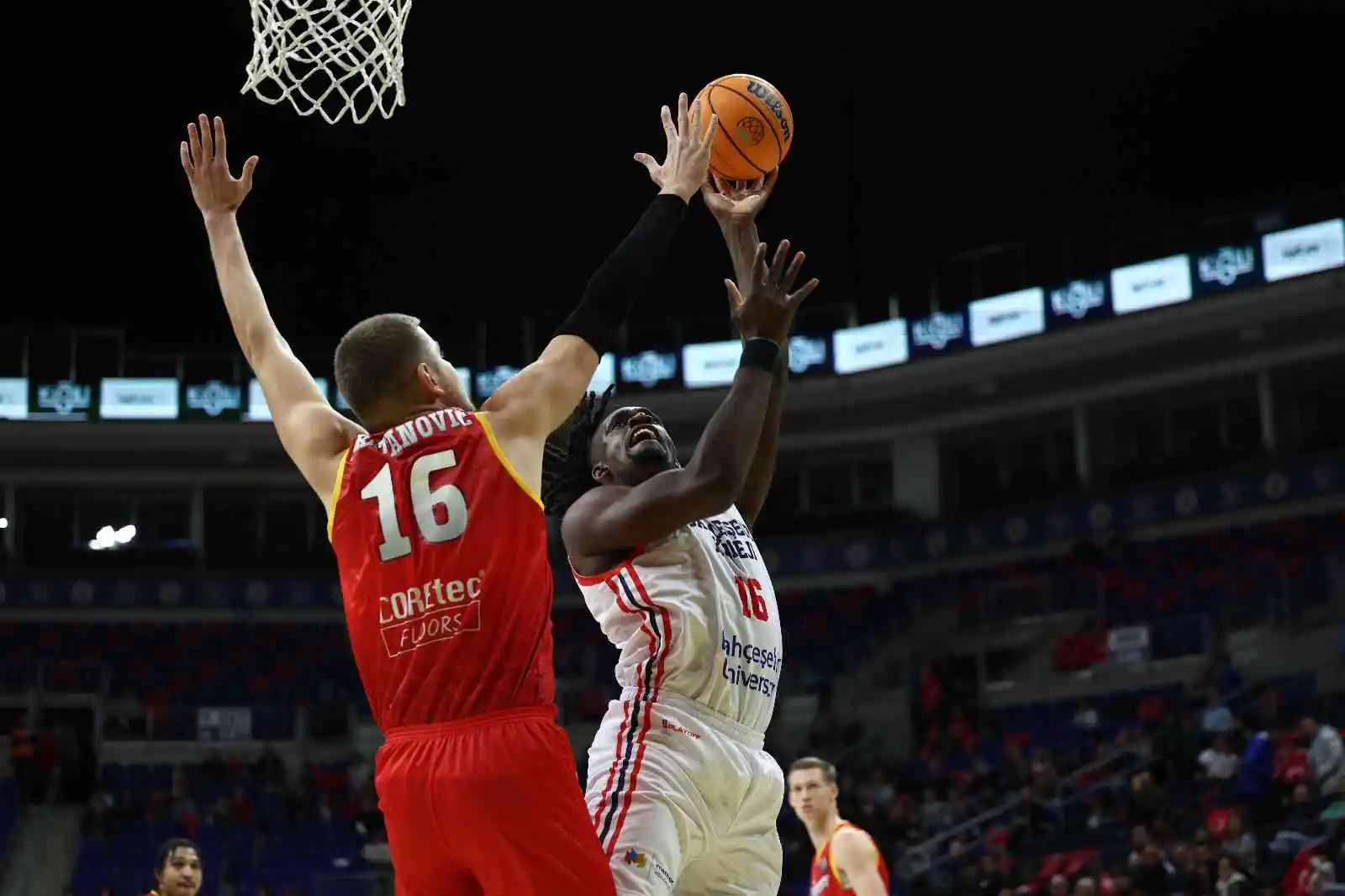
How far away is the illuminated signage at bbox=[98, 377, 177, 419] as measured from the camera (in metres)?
27.3

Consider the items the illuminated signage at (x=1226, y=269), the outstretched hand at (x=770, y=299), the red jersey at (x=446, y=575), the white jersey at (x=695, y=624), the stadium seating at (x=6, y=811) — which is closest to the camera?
the red jersey at (x=446, y=575)

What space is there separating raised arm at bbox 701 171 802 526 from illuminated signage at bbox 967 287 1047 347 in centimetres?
1981

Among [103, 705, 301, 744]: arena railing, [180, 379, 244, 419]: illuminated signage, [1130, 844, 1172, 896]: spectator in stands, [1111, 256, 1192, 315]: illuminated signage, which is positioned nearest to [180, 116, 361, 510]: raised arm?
[1130, 844, 1172, 896]: spectator in stands

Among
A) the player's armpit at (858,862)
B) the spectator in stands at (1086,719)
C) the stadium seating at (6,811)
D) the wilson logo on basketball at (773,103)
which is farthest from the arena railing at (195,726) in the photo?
the wilson logo on basketball at (773,103)

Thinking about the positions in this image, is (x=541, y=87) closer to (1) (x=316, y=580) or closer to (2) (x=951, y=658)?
(1) (x=316, y=580)

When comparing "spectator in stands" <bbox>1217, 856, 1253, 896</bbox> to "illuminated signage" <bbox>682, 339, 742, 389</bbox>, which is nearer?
"spectator in stands" <bbox>1217, 856, 1253, 896</bbox>

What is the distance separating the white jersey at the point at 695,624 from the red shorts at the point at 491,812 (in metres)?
1.20

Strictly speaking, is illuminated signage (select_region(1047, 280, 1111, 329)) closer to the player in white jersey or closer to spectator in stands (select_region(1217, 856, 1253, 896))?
spectator in stands (select_region(1217, 856, 1253, 896))

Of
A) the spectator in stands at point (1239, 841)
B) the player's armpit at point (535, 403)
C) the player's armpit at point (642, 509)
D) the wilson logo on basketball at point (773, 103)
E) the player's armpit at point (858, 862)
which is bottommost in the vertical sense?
the spectator in stands at point (1239, 841)

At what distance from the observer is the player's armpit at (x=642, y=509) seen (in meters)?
3.93

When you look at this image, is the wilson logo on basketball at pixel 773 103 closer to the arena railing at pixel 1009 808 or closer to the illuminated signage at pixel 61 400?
the arena railing at pixel 1009 808

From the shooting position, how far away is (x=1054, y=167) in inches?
1086

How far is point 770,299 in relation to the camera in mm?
4066

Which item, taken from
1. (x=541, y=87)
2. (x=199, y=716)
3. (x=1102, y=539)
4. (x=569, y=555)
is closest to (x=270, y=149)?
(x=541, y=87)
